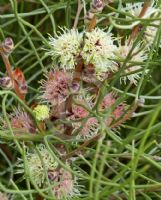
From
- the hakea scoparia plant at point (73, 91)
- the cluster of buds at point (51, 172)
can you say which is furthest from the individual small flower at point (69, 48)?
the cluster of buds at point (51, 172)

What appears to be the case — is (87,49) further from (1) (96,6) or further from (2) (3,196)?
(2) (3,196)

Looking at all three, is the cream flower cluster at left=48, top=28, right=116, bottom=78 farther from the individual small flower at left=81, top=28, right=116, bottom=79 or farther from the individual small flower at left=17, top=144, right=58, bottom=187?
the individual small flower at left=17, top=144, right=58, bottom=187

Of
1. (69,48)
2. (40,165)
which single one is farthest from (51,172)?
(69,48)

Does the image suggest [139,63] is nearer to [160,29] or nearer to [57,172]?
[160,29]

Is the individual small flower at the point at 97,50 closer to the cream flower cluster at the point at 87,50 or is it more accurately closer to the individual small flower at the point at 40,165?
the cream flower cluster at the point at 87,50

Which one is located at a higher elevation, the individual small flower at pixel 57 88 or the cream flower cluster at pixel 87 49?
the cream flower cluster at pixel 87 49

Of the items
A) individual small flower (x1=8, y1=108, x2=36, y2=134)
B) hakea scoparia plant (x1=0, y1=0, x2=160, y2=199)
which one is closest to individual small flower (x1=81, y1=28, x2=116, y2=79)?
hakea scoparia plant (x1=0, y1=0, x2=160, y2=199)

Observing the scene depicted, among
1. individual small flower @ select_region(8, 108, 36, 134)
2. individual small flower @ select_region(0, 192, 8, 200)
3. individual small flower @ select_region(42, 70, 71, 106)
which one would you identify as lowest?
individual small flower @ select_region(0, 192, 8, 200)
